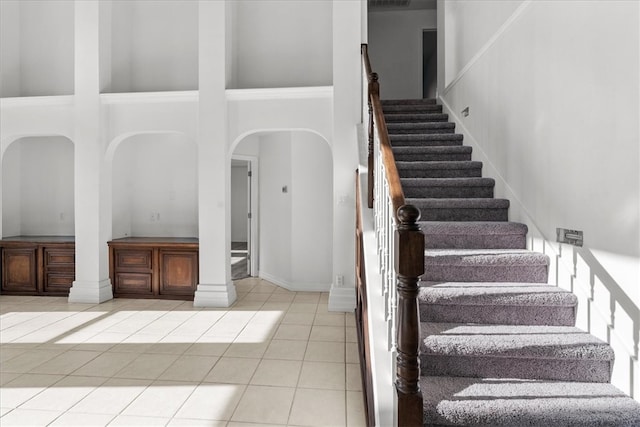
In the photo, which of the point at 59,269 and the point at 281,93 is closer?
the point at 281,93

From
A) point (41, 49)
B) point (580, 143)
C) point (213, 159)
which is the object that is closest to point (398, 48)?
point (213, 159)

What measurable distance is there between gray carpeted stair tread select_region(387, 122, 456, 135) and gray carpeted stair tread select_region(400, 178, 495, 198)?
4.40 ft

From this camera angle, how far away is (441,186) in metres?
3.65

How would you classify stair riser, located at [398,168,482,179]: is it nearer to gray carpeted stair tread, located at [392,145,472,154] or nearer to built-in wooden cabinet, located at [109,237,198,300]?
gray carpeted stair tread, located at [392,145,472,154]

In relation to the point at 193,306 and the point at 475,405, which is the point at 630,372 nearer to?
the point at 475,405

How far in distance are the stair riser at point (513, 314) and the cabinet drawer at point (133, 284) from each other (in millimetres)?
4615

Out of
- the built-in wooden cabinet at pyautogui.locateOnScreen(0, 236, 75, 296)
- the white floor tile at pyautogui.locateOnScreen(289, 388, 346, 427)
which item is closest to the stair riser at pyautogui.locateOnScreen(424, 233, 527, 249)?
the white floor tile at pyautogui.locateOnScreen(289, 388, 346, 427)

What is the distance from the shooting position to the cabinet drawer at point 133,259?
563cm

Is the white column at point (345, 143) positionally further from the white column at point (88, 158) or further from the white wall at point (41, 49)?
the white wall at point (41, 49)

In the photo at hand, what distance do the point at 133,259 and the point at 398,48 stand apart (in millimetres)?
6902

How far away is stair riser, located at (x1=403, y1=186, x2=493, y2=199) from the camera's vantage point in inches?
144

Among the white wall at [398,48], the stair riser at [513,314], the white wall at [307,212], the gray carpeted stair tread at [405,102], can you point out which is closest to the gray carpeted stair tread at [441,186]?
the stair riser at [513,314]

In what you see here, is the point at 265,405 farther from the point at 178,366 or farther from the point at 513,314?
the point at 513,314

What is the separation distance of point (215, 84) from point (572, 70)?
4259mm
